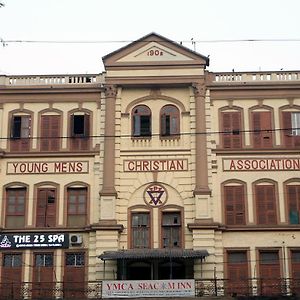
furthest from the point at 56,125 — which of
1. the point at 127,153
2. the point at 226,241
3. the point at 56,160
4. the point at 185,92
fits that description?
the point at 226,241

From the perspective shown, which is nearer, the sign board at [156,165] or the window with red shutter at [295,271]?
the window with red shutter at [295,271]

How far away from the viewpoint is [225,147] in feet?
104

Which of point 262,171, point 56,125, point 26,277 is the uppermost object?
point 56,125

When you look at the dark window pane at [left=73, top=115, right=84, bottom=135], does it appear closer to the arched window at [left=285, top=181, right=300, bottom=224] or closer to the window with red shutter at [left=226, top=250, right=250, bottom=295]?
the window with red shutter at [left=226, top=250, right=250, bottom=295]

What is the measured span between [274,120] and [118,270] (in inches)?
410

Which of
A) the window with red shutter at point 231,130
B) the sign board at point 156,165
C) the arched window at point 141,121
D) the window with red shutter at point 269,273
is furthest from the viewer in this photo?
the arched window at point 141,121

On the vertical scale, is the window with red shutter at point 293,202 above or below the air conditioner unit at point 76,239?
above

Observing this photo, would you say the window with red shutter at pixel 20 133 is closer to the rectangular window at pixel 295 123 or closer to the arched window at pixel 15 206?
the arched window at pixel 15 206

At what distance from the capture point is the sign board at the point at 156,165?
103ft

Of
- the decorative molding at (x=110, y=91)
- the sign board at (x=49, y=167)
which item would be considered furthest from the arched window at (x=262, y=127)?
the sign board at (x=49, y=167)

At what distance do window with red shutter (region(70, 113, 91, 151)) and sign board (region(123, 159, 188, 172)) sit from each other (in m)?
2.22

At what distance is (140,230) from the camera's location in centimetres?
3056

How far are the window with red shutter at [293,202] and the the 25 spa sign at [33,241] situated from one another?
10505mm

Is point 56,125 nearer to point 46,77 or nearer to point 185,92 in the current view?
point 46,77
